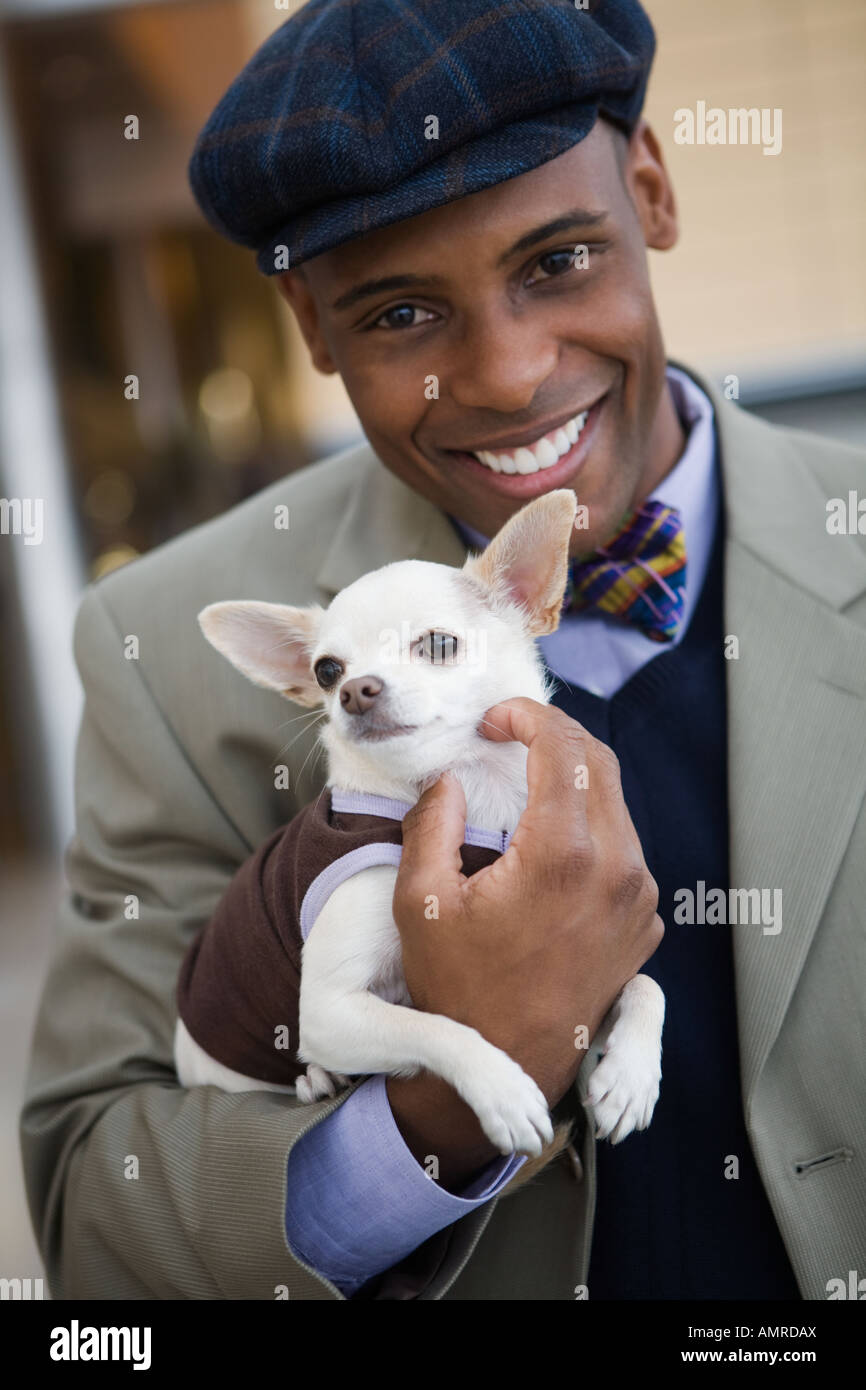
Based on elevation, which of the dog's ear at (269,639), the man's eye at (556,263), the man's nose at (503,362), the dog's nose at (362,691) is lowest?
the dog's nose at (362,691)

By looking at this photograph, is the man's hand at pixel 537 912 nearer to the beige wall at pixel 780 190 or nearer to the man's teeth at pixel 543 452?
the man's teeth at pixel 543 452

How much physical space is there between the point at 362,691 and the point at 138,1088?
80 centimetres

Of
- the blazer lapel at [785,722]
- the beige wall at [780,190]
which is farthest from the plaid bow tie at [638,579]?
the beige wall at [780,190]

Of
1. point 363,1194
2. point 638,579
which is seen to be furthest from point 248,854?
point 638,579

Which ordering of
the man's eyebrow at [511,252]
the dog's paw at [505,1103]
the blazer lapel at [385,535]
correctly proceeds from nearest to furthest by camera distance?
the dog's paw at [505,1103] → the man's eyebrow at [511,252] → the blazer lapel at [385,535]

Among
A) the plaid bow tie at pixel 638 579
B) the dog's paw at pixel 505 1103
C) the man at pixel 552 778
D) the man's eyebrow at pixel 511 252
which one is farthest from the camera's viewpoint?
the plaid bow tie at pixel 638 579

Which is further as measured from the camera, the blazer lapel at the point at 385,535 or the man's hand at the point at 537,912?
the blazer lapel at the point at 385,535

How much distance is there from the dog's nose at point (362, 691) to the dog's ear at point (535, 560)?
20 cm

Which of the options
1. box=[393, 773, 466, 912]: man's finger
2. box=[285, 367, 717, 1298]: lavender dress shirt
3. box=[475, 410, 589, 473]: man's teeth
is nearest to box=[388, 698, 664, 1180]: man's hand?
box=[393, 773, 466, 912]: man's finger

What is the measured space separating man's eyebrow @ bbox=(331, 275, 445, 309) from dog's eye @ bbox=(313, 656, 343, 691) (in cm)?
48

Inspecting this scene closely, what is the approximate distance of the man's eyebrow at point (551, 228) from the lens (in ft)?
4.86

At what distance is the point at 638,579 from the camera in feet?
5.27

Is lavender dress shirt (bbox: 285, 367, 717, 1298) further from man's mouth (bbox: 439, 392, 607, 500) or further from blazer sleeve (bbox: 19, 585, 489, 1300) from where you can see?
man's mouth (bbox: 439, 392, 607, 500)

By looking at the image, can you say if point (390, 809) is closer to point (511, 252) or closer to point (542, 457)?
point (542, 457)
